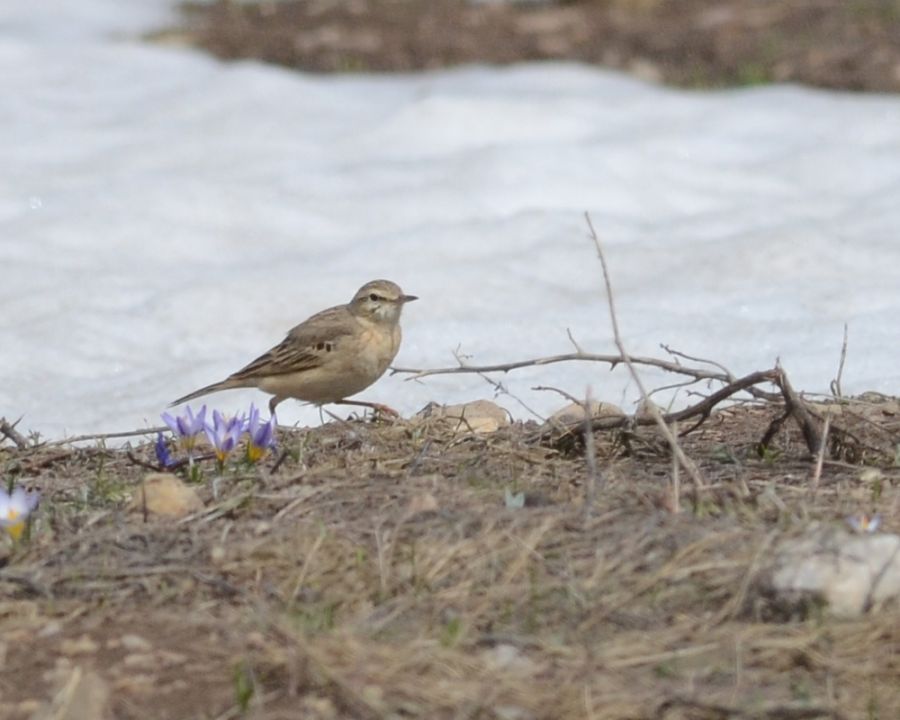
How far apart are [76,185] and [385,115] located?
2154 millimetres

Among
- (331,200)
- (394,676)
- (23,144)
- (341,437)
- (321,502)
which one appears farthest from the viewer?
(23,144)

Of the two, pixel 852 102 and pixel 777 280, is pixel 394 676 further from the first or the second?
pixel 852 102

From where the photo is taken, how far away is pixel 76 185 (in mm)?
10070

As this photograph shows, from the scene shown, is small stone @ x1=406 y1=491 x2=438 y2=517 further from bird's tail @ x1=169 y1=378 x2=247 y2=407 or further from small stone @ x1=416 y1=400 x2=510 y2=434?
bird's tail @ x1=169 y1=378 x2=247 y2=407

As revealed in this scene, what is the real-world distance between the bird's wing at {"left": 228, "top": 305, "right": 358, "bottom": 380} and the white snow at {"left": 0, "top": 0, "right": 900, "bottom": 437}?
0.39 meters

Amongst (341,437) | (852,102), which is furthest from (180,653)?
(852,102)

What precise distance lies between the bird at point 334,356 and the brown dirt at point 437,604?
146 centimetres

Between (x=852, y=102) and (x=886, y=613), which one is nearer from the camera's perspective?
(x=886, y=613)

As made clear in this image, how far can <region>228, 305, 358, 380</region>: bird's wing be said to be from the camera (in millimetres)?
6520

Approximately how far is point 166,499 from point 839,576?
5.59ft

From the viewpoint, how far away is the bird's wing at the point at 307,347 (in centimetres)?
652

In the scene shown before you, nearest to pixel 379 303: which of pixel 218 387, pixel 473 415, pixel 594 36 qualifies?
pixel 218 387

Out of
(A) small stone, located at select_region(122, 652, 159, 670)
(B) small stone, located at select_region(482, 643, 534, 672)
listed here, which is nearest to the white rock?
(B) small stone, located at select_region(482, 643, 534, 672)

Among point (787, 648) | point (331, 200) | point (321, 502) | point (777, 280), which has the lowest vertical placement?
point (787, 648)
